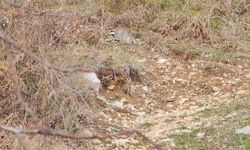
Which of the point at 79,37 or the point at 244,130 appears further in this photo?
the point at 79,37

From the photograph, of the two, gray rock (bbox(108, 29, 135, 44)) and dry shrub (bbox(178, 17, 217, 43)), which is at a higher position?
dry shrub (bbox(178, 17, 217, 43))

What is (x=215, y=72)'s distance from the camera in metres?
5.65

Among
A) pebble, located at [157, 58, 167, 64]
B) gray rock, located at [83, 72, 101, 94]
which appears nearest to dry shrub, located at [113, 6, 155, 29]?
pebble, located at [157, 58, 167, 64]

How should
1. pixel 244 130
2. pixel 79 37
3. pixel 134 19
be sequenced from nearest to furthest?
1. pixel 244 130
2. pixel 79 37
3. pixel 134 19

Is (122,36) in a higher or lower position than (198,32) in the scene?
lower

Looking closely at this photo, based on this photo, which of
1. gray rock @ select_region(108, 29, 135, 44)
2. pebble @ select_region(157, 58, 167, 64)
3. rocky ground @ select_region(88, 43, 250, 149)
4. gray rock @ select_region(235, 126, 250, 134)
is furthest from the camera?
gray rock @ select_region(108, 29, 135, 44)

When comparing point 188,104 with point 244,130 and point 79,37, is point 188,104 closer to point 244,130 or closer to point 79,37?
point 244,130

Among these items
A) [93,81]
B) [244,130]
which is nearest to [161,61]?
[93,81]

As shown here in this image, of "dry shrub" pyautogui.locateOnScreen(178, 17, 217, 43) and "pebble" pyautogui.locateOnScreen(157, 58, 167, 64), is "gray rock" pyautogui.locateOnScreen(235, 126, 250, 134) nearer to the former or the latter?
"pebble" pyautogui.locateOnScreen(157, 58, 167, 64)

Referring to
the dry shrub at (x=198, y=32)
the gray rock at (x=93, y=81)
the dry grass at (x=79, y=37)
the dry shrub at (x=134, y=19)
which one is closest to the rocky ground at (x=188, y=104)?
the gray rock at (x=93, y=81)

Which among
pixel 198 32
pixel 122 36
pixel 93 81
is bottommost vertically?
pixel 122 36

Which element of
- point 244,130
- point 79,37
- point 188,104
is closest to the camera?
point 244,130

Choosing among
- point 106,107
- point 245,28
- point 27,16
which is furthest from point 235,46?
point 27,16

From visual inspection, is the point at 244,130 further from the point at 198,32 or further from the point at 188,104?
the point at 198,32
